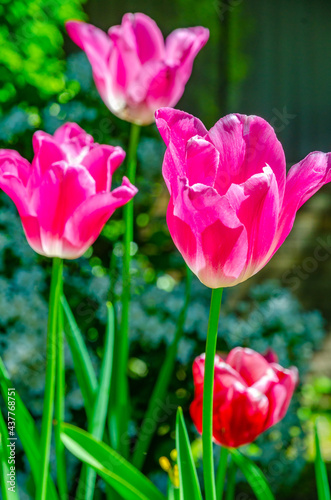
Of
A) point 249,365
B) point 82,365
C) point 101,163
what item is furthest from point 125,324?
point 101,163

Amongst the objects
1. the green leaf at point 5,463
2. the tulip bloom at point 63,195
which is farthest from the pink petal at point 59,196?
the green leaf at point 5,463

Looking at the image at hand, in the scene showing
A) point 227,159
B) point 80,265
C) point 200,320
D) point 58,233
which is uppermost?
point 227,159

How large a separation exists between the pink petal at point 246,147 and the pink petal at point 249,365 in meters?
0.41

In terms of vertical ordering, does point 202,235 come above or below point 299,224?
above

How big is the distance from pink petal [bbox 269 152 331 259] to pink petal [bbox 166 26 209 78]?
627 millimetres

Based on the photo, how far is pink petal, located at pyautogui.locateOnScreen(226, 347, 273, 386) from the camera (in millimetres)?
960

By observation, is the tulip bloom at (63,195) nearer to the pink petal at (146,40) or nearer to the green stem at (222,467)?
the green stem at (222,467)

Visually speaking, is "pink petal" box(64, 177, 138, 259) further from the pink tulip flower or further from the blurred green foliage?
the blurred green foliage

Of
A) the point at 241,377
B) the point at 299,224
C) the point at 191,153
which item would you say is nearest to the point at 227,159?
the point at 191,153

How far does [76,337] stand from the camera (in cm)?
113

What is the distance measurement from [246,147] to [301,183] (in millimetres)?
66

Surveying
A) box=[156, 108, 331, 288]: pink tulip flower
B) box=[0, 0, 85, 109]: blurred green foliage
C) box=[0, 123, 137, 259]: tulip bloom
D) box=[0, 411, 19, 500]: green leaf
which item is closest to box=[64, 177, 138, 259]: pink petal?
box=[0, 123, 137, 259]: tulip bloom

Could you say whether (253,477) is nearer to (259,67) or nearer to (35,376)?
(35,376)

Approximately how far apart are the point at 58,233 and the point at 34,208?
0.04 metres
